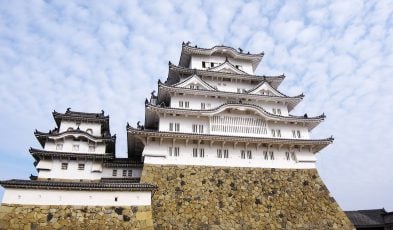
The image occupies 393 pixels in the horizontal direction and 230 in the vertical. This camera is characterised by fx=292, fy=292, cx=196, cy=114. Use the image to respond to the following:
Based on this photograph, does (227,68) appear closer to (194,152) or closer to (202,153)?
(202,153)

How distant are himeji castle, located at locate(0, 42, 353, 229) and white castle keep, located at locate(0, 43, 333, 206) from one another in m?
0.08

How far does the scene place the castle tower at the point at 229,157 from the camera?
Result: 1978 centimetres

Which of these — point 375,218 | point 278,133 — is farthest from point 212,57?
point 375,218

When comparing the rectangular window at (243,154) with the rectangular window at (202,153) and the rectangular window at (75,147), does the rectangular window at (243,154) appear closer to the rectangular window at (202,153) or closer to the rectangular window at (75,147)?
the rectangular window at (202,153)

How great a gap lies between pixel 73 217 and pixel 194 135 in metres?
9.80

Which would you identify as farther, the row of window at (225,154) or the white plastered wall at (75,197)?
the row of window at (225,154)

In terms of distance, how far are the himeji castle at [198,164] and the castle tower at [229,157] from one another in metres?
0.08

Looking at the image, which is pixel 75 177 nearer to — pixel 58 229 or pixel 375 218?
pixel 58 229

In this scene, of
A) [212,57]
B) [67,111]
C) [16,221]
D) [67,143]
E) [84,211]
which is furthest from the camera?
[212,57]

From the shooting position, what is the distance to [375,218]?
101 feet

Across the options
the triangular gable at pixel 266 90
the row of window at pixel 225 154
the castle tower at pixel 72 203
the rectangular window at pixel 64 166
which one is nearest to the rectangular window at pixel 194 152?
the row of window at pixel 225 154

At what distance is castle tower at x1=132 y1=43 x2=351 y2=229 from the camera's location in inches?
779

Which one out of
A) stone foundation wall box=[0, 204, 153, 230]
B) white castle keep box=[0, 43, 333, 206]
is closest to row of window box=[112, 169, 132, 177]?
white castle keep box=[0, 43, 333, 206]

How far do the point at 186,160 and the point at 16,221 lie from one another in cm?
1122
